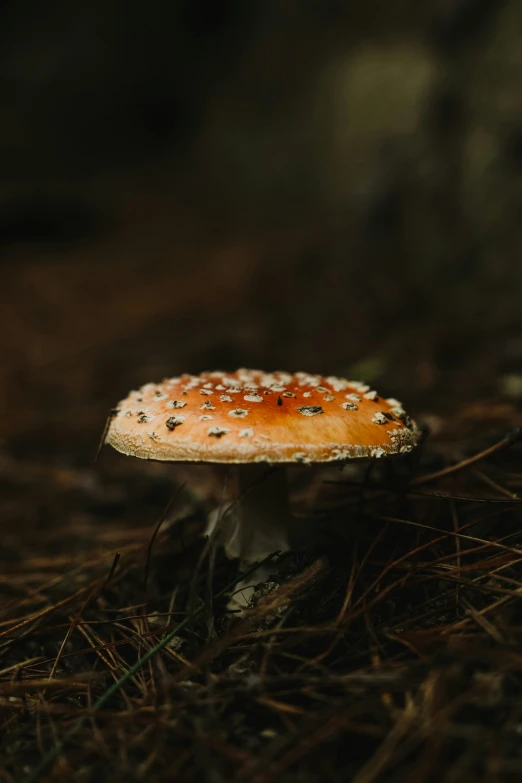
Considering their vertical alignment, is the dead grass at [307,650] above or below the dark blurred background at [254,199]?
below

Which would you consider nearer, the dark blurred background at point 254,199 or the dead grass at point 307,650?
the dead grass at point 307,650

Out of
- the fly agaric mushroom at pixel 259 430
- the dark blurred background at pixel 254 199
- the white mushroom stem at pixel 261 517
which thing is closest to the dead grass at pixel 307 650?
the white mushroom stem at pixel 261 517

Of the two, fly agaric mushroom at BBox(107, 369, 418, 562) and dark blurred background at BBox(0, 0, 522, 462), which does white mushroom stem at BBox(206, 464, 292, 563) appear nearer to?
fly agaric mushroom at BBox(107, 369, 418, 562)

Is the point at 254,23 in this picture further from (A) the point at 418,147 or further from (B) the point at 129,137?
(A) the point at 418,147

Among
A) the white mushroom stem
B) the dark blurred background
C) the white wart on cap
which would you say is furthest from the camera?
the dark blurred background

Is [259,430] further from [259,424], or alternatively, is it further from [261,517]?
[261,517]

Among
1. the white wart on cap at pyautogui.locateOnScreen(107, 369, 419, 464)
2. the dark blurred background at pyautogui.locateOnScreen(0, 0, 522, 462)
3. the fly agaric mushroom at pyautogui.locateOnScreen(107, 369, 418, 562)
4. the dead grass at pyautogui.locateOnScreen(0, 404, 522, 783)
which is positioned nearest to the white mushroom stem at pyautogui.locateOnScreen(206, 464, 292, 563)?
the fly agaric mushroom at pyautogui.locateOnScreen(107, 369, 418, 562)

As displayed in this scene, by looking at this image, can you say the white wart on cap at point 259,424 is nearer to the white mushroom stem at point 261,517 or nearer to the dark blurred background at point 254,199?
the white mushroom stem at point 261,517

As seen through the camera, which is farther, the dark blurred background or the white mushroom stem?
the dark blurred background
